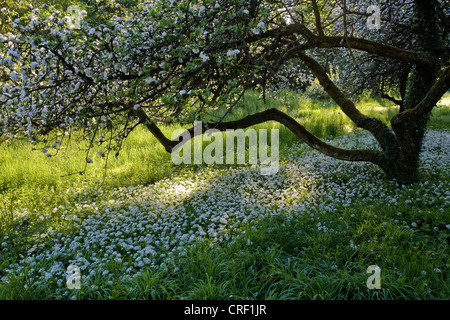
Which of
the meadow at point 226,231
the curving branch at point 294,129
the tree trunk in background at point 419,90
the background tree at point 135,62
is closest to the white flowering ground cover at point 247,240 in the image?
the meadow at point 226,231

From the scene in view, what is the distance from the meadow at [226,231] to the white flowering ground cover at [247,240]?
2 centimetres

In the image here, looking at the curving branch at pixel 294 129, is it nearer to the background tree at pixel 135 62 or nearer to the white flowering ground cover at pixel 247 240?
the white flowering ground cover at pixel 247 240

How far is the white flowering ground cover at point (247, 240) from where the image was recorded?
3484 millimetres

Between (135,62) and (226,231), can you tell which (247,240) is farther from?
(135,62)

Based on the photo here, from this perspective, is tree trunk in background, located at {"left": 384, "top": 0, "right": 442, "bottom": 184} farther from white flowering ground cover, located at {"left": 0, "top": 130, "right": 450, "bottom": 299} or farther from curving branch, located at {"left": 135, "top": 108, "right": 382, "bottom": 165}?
curving branch, located at {"left": 135, "top": 108, "right": 382, "bottom": 165}

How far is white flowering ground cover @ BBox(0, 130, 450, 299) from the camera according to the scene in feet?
11.4

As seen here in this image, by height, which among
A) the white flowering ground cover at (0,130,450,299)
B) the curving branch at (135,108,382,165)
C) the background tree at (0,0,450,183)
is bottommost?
the white flowering ground cover at (0,130,450,299)

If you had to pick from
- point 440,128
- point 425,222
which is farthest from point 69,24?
point 440,128

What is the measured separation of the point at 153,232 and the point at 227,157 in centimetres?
506

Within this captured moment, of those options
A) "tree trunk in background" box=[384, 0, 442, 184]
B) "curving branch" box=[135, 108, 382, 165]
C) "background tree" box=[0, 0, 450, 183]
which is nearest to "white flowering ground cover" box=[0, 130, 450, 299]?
"tree trunk in background" box=[384, 0, 442, 184]

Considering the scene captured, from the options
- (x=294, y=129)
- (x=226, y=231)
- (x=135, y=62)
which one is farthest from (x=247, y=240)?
(x=294, y=129)

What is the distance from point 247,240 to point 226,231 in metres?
0.62

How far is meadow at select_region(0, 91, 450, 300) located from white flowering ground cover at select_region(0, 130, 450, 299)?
2cm
